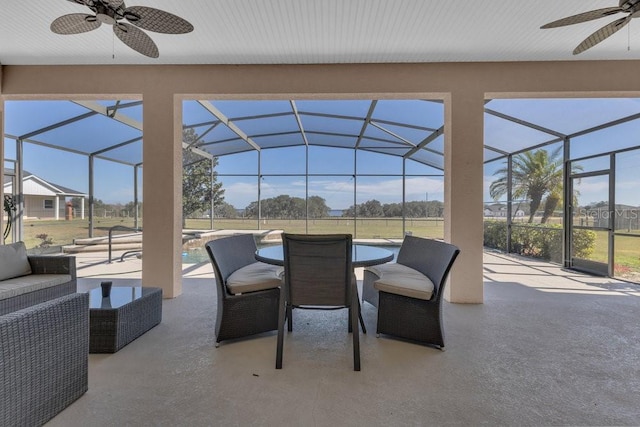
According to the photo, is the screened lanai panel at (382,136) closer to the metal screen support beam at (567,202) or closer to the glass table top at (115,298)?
the metal screen support beam at (567,202)

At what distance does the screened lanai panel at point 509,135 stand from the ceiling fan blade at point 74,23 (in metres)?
5.51

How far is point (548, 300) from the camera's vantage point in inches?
147

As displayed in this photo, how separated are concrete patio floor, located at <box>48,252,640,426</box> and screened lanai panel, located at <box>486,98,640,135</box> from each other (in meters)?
3.13

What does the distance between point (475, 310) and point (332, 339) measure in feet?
6.01

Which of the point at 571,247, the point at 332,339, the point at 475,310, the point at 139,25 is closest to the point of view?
the point at 139,25

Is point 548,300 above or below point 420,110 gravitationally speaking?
below

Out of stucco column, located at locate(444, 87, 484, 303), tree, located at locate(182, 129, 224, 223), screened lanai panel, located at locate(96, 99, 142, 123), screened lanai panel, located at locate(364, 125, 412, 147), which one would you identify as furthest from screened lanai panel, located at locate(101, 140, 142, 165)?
stucco column, located at locate(444, 87, 484, 303)

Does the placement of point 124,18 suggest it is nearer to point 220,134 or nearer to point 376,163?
point 220,134

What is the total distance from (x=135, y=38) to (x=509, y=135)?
21.3ft

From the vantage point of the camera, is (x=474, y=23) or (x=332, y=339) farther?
(x=474, y=23)

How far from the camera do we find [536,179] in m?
6.61

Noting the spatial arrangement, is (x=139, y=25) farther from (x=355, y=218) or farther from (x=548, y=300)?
(x=355, y=218)

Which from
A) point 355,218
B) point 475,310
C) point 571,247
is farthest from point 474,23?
point 355,218

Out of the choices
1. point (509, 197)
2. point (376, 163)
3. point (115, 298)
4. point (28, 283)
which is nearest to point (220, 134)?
point (376, 163)
